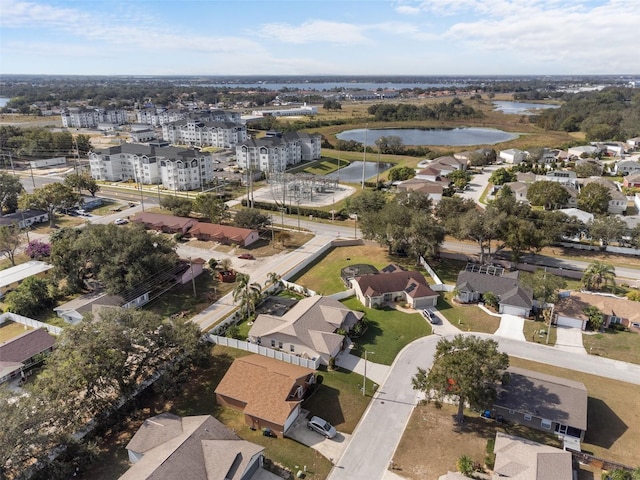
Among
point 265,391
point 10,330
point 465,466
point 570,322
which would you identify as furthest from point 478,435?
point 10,330

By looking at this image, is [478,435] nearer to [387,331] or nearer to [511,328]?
[387,331]

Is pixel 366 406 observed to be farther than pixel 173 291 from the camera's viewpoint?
No

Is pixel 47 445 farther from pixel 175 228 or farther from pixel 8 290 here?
pixel 175 228

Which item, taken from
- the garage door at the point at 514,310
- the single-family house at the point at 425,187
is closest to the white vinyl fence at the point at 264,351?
the garage door at the point at 514,310

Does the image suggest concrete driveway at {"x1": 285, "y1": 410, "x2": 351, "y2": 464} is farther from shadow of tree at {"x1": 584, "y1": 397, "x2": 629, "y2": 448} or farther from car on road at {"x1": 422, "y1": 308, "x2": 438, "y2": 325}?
car on road at {"x1": 422, "y1": 308, "x2": 438, "y2": 325}

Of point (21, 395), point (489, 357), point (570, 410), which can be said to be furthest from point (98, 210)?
point (570, 410)
